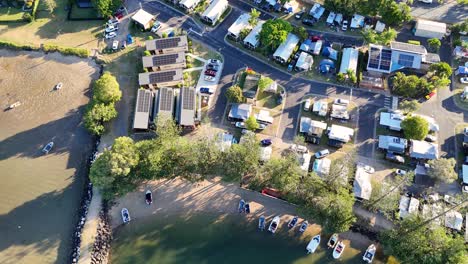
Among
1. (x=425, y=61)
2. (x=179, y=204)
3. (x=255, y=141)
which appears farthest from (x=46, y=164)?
(x=425, y=61)

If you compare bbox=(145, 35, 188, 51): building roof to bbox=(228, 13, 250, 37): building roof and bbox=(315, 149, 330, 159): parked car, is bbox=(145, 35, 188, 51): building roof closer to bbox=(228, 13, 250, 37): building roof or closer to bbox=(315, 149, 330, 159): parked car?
bbox=(228, 13, 250, 37): building roof

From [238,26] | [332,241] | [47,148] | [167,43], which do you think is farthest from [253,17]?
[47,148]

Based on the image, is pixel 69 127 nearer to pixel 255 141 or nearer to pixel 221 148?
pixel 221 148

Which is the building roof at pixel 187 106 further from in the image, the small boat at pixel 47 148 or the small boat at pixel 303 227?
the small boat at pixel 303 227

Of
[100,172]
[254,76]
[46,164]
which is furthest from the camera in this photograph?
[254,76]

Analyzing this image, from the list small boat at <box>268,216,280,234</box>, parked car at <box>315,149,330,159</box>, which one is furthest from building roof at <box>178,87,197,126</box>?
parked car at <box>315,149,330,159</box>

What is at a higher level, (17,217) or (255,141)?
(255,141)

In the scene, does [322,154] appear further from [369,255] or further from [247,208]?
[369,255]

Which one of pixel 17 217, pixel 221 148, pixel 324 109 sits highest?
pixel 324 109
